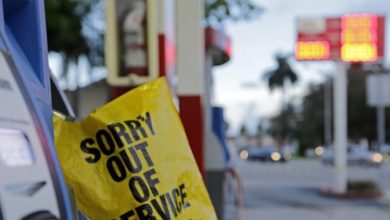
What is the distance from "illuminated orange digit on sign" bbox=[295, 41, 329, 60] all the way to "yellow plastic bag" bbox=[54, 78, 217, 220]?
48.9ft

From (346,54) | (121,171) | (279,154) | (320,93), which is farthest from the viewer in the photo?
(320,93)

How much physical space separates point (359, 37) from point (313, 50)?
4.10ft

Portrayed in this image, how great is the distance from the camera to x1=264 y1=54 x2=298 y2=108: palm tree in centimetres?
7994

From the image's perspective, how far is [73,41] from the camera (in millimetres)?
16922

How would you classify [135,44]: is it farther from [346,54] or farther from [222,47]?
[346,54]

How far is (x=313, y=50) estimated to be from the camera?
55.6 feet

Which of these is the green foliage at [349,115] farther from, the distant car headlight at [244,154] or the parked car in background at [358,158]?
the parked car in background at [358,158]

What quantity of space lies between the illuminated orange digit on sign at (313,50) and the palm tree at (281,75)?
6327cm

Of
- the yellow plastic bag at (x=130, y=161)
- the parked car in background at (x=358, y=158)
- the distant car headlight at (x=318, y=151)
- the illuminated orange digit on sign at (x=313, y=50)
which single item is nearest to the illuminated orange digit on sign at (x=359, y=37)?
the illuminated orange digit on sign at (x=313, y=50)

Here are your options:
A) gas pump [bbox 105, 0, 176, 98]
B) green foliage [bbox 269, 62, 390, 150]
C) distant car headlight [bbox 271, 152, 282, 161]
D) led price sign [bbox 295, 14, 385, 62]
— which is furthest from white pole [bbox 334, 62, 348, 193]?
green foliage [bbox 269, 62, 390, 150]

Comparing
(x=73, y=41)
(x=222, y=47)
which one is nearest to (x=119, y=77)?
(x=222, y=47)

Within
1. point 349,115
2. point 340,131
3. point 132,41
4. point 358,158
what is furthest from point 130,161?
point 349,115

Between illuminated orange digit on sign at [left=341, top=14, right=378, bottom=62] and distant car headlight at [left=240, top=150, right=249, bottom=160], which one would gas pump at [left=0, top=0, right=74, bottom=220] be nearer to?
illuminated orange digit on sign at [left=341, top=14, right=378, bottom=62]

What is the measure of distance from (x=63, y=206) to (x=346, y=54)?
52.1 feet
